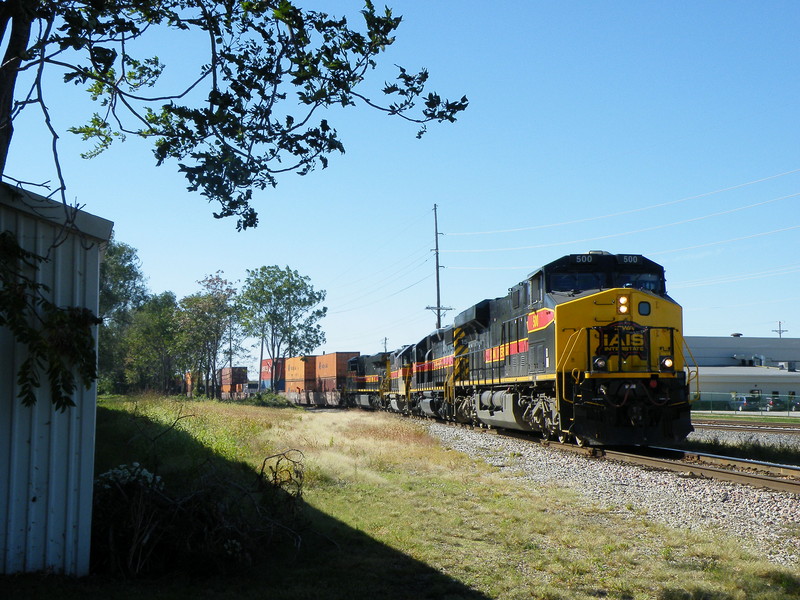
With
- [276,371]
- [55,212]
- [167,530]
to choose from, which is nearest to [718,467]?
[167,530]

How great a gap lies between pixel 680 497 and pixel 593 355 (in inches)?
174

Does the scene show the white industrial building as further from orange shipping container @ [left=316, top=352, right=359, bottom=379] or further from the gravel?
the gravel

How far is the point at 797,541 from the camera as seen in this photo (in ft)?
21.6

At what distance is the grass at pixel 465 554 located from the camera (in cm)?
511

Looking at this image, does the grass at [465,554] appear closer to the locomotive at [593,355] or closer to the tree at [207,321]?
the locomotive at [593,355]

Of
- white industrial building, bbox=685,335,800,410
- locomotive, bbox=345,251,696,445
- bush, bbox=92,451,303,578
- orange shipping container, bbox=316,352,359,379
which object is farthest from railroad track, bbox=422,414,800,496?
orange shipping container, bbox=316,352,359,379

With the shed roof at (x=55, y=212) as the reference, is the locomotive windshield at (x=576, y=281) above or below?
above

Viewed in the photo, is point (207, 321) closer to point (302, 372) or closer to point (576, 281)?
point (302, 372)

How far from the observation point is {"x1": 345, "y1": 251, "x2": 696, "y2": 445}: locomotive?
12.7m

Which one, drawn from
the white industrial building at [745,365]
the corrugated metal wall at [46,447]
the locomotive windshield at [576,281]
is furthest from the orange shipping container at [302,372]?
the corrugated metal wall at [46,447]

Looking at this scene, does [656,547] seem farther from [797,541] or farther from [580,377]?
[580,377]

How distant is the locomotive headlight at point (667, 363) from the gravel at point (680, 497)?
2.13m

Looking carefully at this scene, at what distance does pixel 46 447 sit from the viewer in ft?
17.3

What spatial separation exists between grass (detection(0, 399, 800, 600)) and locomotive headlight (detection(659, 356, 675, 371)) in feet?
14.8
